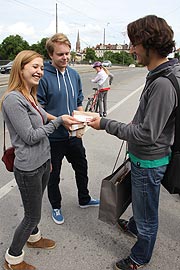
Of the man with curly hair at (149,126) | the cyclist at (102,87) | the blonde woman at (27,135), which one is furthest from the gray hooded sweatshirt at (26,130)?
the cyclist at (102,87)

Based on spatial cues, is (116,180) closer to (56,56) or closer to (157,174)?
(157,174)

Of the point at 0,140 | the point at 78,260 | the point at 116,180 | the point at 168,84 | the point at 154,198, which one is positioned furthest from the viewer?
the point at 0,140

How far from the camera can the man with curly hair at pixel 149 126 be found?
170 cm

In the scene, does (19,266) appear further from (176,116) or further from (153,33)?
(153,33)

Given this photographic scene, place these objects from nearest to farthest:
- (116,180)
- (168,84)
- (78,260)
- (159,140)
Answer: (168,84), (159,140), (116,180), (78,260)

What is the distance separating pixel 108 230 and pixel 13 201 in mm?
1239

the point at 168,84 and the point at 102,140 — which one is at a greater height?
the point at 168,84

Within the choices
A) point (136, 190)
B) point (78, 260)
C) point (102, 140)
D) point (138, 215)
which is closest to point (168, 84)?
Result: point (136, 190)

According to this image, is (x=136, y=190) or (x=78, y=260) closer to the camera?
(x=136, y=190)

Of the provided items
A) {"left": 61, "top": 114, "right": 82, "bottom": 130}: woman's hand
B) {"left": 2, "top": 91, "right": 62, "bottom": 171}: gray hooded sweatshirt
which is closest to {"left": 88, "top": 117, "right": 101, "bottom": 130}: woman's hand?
{"left": 61, "top": 114, "right": 82, "bottom": 130}: woman's hand

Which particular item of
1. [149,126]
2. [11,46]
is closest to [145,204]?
[149,126]

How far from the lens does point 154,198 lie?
A: 2064 millimetres

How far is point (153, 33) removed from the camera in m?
1.67

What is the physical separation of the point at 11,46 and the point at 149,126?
71586 millimetres
